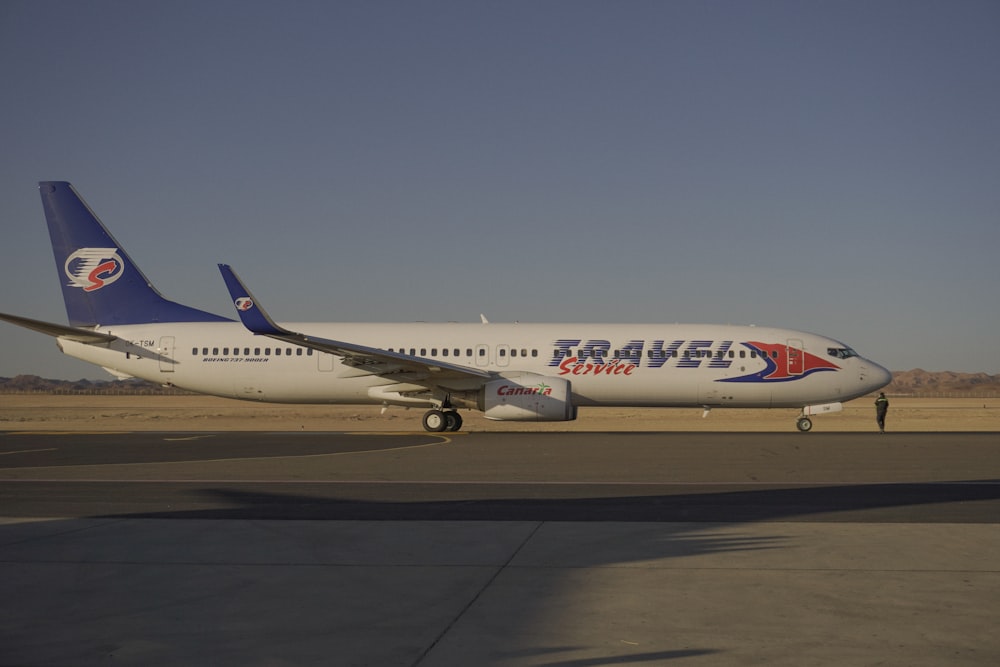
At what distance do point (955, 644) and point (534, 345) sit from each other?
23281 mm

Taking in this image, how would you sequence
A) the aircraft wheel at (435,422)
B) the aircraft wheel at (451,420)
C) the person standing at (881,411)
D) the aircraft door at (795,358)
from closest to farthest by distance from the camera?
the aircraft wheel at (435,422), the aircraft wheel at (451,420), the aircraft door at (795,358), the person standing at (881,411)

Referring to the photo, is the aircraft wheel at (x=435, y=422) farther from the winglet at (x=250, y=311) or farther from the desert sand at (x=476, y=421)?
the winglet at (x=250, y=311)

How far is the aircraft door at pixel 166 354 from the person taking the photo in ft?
96.4

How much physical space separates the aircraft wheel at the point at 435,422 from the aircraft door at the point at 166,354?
8.76 m

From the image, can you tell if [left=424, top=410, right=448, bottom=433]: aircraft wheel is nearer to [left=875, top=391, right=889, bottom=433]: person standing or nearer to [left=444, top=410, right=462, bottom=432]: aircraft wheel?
[left=444, top=410, right=462, bottom=432]: aircraft wheel

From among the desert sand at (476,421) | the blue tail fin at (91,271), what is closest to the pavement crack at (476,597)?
the desert sand at (476,421)

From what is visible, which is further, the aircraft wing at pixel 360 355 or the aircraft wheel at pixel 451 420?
the aircraft wheel at pixel 451 420

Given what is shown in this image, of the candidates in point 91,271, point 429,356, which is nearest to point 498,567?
point 429,356

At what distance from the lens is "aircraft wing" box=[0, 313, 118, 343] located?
85.3ft

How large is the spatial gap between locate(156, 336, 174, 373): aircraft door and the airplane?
→ 1.6 inches

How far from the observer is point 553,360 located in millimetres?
28047

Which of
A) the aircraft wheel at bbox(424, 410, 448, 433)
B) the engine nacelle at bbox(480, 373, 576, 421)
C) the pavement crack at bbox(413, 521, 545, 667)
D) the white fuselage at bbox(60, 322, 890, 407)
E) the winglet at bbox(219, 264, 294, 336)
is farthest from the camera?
the white fuselage at bbox(60, 322, 890, 407)

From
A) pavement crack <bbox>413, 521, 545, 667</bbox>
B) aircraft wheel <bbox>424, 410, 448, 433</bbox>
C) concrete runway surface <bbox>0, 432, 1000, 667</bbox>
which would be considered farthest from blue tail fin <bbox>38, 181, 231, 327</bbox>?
pavement crack <bbox>413, 521, 545, 667</bbox>

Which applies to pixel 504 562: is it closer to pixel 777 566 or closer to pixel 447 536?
pixel 447 536
